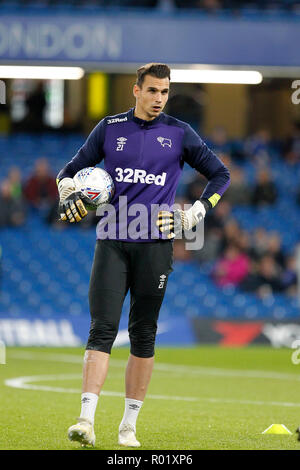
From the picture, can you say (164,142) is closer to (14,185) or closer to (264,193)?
(14,185)

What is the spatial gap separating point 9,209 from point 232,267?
464 centimetres

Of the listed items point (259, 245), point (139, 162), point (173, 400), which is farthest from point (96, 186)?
point (259, 245)

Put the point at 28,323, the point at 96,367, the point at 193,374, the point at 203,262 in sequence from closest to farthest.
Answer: the point at 96,367 → the point at 193,374 → the point at 28,323 → the point at 203,262

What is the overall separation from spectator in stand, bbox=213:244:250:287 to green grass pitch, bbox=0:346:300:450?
312cm

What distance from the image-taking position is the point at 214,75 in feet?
67.1

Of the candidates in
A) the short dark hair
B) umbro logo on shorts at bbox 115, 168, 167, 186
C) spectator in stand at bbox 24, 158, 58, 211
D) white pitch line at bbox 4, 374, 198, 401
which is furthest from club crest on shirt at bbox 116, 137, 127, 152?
spectator in stand at bbox 24, 158, 58, 211

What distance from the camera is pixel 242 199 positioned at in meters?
21.7

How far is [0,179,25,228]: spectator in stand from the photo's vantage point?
1988 cm
